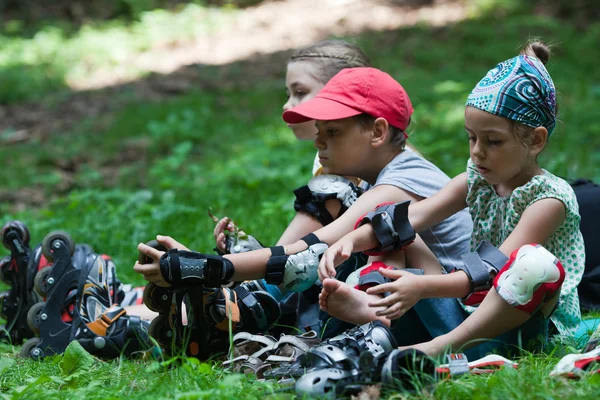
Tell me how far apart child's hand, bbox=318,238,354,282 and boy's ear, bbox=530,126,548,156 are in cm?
68

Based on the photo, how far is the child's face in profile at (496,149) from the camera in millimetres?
2432

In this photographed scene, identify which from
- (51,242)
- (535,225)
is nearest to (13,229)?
(51,242)

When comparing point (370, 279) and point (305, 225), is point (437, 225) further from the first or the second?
point (370, 279)

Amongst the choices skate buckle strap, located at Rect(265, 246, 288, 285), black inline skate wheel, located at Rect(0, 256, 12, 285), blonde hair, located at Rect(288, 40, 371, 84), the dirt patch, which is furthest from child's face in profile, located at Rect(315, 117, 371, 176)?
the dirt patch

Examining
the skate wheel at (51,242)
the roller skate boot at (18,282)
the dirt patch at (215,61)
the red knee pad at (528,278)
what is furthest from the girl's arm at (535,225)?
the dirt patch at (215,61)

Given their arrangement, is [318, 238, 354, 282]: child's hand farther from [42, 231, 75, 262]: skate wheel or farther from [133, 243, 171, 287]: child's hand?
[42, 231, 75, 262]: skate wheel

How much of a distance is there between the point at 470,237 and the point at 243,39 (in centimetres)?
950

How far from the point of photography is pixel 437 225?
2902 mm

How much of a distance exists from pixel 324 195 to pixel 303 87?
89cm

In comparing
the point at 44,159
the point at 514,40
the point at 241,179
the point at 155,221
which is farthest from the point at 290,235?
the point at 514,40

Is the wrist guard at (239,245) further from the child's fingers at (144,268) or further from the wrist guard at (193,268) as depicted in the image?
the child's fingers at (144,268)

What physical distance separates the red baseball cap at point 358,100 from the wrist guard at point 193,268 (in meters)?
0.73

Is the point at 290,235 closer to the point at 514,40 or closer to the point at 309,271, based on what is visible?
the point at 309,271

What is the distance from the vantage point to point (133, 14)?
1304 centimetres
